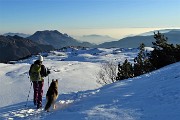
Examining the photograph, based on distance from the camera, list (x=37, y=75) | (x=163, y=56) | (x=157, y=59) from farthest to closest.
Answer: (x=157, y=59) → (x=163, y=56) → (x=37, y=75)

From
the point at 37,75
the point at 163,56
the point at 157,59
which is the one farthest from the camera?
the point at 157,59

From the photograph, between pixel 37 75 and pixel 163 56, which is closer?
pixel 37 75

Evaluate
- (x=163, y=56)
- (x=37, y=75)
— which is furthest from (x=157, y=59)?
(x=37, y=75)

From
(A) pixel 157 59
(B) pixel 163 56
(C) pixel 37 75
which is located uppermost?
(C) pixel 37 75

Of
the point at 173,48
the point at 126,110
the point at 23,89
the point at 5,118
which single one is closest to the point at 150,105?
the point at 126,110

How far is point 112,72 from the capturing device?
53.8 meters

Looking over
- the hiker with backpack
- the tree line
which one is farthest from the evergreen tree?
the hiker with backpack

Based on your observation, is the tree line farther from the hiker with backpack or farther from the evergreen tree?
the hiker with backpack

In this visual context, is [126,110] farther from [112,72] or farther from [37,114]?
[112,72]

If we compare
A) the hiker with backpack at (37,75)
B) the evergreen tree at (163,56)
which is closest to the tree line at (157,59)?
the evergreen tree at (163,56)

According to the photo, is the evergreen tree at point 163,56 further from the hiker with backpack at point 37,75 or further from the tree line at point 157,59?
the hiker with backpack at point 37,75

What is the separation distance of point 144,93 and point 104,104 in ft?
6.19

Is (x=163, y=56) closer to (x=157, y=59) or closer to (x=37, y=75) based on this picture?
(x=157, y=59)

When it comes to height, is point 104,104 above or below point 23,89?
above
